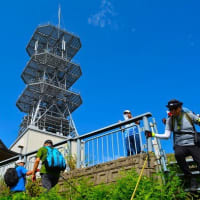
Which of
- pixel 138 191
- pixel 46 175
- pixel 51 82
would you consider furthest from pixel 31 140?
pixel 138 191

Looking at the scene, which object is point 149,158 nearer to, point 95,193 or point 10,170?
point 95,193

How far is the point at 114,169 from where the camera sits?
4770 millimetres

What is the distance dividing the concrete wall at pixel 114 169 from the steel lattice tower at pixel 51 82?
2241 centimetres

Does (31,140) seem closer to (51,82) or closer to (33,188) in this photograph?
(51,82)

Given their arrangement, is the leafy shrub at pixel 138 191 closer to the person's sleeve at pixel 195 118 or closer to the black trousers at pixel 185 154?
the black trousers at pixel 185 154

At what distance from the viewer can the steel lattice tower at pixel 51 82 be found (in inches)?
1151

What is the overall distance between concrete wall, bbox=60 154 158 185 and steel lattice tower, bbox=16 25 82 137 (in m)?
22.4

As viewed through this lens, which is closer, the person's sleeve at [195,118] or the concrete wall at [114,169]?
the person's sleeve at [195,118]

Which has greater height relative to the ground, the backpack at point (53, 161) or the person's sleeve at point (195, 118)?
the person's sleeve at point (195, 118)

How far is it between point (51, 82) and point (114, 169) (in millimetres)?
27283

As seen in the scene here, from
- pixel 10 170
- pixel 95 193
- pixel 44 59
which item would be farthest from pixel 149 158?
pixel 44 59

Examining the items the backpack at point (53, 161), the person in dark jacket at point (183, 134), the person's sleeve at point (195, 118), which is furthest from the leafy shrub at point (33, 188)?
the person's sleeve at point (195, 118)

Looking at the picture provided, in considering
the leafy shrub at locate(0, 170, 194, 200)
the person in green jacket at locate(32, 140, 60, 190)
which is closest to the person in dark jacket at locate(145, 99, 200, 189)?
the leafy shrub at locate(0, 170, 194, 200)

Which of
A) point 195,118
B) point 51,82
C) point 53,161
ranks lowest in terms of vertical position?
point 53,161
